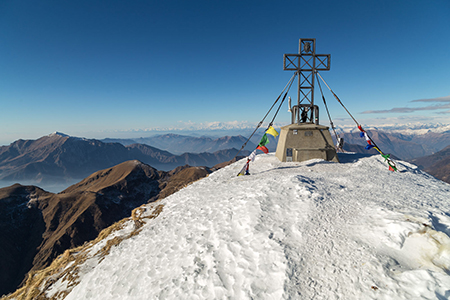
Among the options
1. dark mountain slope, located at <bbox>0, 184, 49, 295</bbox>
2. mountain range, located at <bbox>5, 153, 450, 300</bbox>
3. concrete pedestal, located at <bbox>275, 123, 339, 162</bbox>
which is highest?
concrete pedestal, located at <bbox>275, 123, 339, 162</bbox>

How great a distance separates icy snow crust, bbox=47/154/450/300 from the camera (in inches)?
218

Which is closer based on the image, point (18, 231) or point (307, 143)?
point (307, 143)

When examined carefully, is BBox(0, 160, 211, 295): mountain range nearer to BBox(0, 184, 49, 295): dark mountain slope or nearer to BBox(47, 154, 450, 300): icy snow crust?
BBox(0, 184, 49, 295): dark mountain slope

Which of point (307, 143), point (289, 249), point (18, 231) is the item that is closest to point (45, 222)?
point (18, 231)

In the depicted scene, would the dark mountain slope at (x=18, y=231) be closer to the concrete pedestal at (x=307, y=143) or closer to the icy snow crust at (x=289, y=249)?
the icy snow crust at (x=289, y=249)

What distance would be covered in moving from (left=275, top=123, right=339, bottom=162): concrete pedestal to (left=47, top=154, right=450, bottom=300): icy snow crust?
7.32m

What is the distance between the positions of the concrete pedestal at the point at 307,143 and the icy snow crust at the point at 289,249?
732cm

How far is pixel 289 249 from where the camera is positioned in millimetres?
6887

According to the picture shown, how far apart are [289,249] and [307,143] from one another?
1501cm

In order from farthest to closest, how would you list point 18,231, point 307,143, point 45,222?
point 45,222
point 18,231
point 307,143

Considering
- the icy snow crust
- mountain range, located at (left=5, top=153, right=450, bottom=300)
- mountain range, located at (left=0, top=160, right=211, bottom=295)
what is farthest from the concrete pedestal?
mountain range, located at (left=0, top=160, right=211, bottom=295)

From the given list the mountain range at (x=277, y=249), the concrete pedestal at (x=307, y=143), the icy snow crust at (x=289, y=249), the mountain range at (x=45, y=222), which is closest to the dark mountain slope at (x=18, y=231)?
the mountain range at (x=45, y=222)

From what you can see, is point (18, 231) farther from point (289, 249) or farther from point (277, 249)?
point (289, 249)

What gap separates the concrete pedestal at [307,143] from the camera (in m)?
19.3
